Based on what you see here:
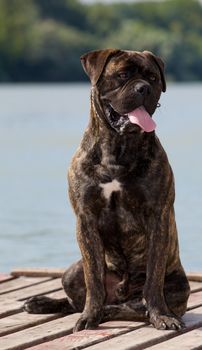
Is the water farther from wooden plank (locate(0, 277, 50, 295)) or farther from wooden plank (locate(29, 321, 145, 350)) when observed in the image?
wooden plank (locate(29, 321, 145, 350))

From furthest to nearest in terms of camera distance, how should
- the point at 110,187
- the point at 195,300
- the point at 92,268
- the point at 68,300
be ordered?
the point at 195,300 → the point at 68,300 → the point at 92,268 → the point at 110,187

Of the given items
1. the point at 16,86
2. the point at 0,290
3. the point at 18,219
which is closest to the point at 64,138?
the point at 18,219

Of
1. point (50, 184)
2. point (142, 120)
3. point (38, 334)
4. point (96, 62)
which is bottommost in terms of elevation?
point (38, 334)

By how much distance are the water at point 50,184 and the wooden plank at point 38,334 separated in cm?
435

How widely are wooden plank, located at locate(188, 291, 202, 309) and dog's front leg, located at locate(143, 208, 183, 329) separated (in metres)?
0.59

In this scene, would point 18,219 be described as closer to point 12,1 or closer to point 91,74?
point 91,74

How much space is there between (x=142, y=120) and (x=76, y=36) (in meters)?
79.1

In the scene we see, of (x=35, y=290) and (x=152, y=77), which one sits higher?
(x=152, y=77)

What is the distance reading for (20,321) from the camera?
609 cm

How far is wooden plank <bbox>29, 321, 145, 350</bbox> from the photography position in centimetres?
546

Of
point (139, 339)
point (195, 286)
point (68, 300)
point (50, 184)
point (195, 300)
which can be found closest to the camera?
point (139, 339)

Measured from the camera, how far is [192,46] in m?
86.8

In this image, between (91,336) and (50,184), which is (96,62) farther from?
(50,184)

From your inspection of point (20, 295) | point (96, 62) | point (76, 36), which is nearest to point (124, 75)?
point (96, 62)
